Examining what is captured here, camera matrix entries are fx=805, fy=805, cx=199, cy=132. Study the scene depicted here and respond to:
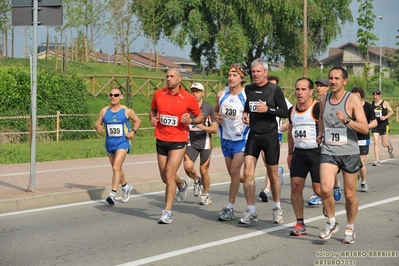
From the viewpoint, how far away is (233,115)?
11188mm

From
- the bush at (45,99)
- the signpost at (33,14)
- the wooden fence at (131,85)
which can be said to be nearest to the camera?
the signpost at (33,14)

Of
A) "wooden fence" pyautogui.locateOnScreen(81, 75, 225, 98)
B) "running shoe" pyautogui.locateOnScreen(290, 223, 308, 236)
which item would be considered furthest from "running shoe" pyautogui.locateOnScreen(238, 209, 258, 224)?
"wooden fence" pyautogui.locateOnScreen(81, 75, 225, 98)

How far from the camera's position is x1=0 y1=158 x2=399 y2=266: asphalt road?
843 cm

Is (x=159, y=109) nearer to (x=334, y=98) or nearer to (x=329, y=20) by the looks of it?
(x=334, y=98)

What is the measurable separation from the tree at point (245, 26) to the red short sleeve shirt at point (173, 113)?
38639mm

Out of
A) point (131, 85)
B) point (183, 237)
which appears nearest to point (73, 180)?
point (183, 237)

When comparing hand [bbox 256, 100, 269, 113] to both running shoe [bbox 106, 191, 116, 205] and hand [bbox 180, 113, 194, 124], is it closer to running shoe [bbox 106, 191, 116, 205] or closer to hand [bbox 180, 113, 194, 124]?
hand [bbox 180, 113, 194, 124]

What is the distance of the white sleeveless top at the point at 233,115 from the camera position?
1116 cm

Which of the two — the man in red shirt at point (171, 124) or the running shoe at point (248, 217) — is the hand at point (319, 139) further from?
the man in red shirt at point (171, 124)

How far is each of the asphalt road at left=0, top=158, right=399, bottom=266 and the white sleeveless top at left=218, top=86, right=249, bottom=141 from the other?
47.9 inches

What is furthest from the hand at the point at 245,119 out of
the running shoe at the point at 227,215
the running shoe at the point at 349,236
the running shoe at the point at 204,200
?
the running shoe at the point at 204,200

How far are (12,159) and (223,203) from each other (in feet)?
31.5

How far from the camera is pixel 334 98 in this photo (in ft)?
29.9

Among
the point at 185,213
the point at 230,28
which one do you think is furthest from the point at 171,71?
the point at 230,28
